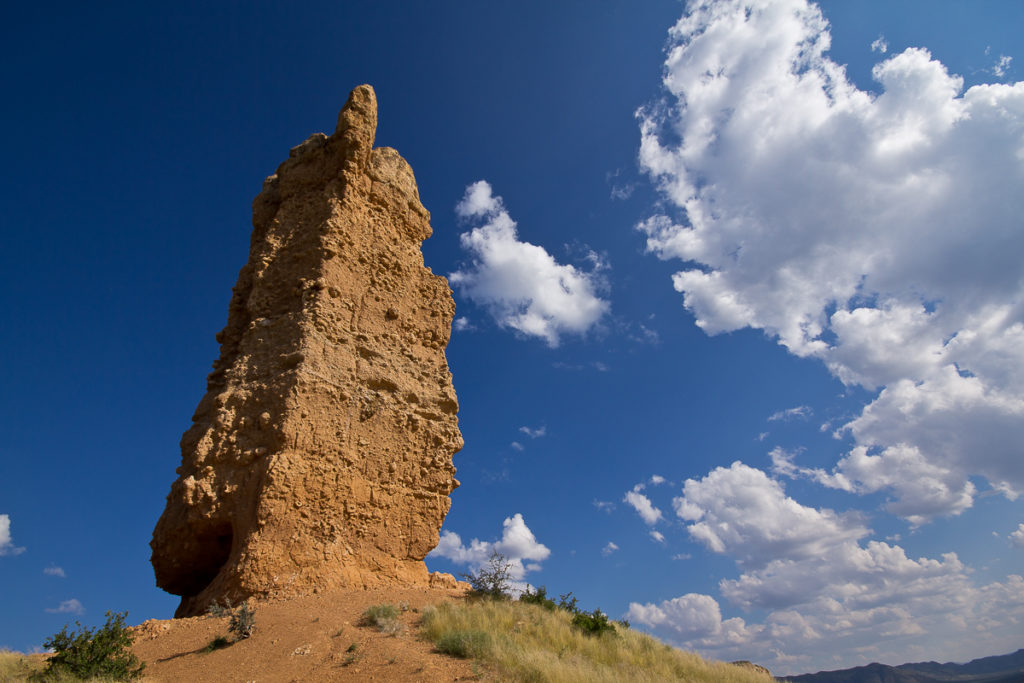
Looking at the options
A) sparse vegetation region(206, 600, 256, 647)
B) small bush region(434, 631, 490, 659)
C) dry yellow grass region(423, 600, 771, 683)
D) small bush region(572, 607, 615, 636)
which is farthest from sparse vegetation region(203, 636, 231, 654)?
small bush region(572, 607, 615, 636)

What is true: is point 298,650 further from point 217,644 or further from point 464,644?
point 464,644

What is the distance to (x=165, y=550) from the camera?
8.75 meters

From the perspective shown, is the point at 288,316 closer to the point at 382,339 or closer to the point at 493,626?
the point at 382,339

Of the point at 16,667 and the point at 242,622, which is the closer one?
the point at 16,667

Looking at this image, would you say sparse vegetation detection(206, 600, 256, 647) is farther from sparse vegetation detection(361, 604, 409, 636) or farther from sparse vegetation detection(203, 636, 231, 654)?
sparse vegetation detection(361, 604, 409, 636)

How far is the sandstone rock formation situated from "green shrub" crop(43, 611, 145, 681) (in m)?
1.50

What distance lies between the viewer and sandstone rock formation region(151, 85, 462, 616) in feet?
27.1

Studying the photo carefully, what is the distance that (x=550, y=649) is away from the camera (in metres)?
7.59

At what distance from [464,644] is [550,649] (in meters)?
1.44

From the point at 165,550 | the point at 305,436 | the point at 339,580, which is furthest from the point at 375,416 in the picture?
the point at 165,550

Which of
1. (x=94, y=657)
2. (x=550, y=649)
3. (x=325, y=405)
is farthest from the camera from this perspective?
(x=325, y=405)

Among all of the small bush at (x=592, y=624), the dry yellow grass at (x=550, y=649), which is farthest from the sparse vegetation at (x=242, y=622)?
the small bush at (x=592, y=624)

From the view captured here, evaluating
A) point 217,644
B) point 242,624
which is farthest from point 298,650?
point 217,644

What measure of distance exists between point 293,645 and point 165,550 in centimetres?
363
